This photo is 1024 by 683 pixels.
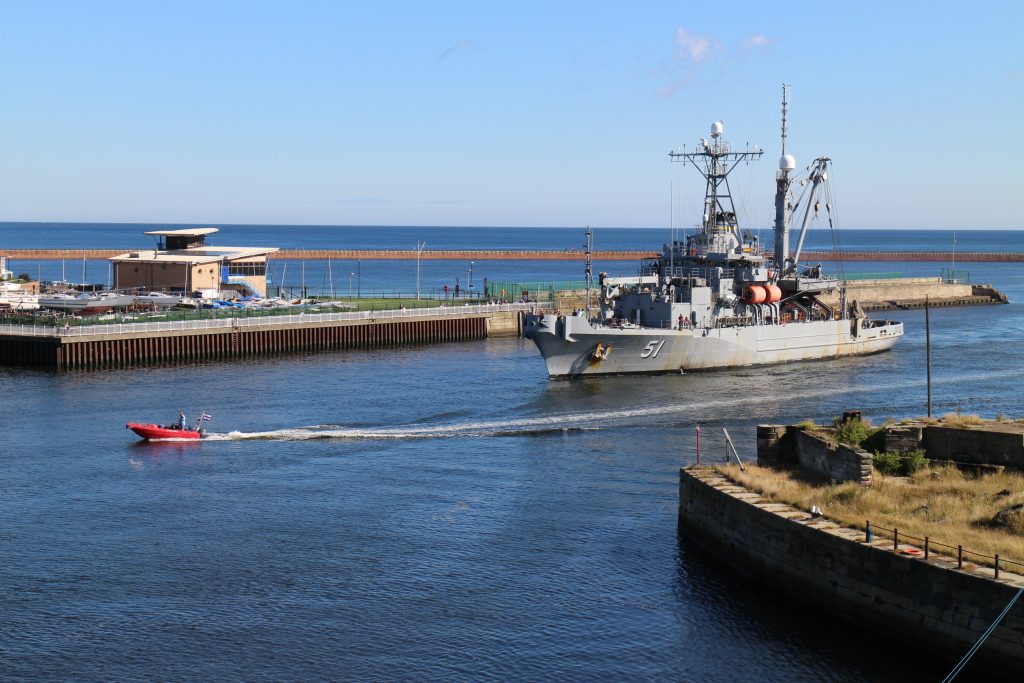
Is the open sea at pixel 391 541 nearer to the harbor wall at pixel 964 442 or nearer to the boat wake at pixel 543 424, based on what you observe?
the boat wake at pixel 543 424

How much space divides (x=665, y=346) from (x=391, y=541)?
44.0 meters

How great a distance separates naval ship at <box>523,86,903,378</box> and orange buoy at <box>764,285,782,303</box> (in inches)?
2.9

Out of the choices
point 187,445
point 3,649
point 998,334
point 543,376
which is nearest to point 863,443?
point 3,649

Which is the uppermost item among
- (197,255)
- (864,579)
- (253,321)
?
(197,255)

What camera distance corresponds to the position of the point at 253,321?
9044cm

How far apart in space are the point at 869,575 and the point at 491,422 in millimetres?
31794

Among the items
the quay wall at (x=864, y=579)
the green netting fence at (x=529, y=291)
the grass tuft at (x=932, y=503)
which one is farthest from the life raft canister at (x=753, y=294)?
the quay wall at (x=864, y=579)

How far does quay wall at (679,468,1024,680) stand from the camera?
87.3 feet

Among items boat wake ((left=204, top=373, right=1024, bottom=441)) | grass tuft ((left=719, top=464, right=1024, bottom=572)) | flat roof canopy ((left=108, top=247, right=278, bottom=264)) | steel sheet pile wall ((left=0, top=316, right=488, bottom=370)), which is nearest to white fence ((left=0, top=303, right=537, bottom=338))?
steel sheet pile wall ((left=0, top=316, right=488, bottom=370))

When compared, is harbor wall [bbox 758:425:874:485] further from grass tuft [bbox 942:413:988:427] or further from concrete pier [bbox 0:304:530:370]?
concrete pier [bbox 0:304:530:370]

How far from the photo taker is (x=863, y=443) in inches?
1495

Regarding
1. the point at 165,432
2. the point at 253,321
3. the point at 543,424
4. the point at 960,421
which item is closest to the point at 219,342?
the point at 253,321

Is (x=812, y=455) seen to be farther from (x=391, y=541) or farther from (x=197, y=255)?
(x=197, y=255)

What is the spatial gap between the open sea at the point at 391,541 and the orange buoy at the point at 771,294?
663 inches
